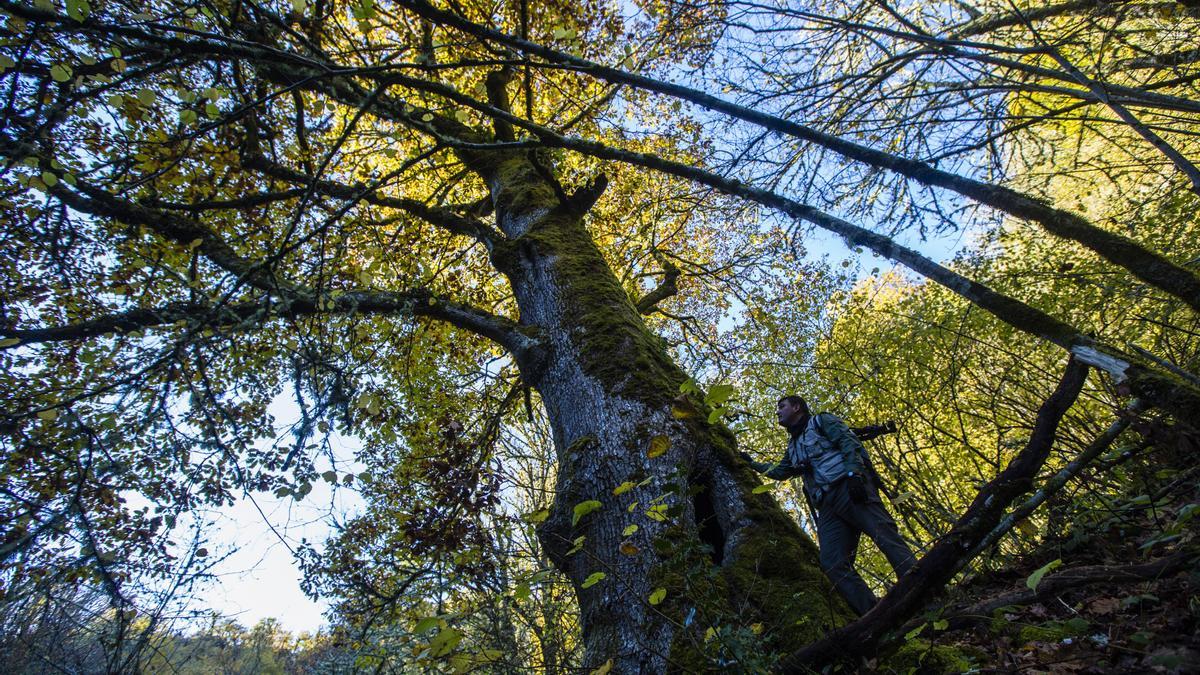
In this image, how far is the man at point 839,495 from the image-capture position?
8.94 feet

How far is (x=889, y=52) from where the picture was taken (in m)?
3.79

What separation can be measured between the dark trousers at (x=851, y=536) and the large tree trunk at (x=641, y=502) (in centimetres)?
20

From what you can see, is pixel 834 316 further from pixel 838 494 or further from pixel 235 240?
pixel 235 240

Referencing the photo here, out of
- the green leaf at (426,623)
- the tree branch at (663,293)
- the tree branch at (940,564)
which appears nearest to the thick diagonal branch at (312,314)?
the green leaf at (426,623)

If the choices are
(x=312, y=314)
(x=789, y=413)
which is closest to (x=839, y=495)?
(x=789, y=413)

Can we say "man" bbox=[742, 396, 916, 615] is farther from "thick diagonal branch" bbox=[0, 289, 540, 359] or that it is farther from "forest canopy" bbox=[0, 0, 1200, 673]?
"thick diagonal branch" bbox=[0, 289, 540, 359]

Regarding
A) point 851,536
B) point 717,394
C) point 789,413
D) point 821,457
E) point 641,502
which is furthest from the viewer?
point 789,413

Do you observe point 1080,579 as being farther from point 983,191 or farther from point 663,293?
point 663,293

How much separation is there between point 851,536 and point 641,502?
1.46 metres

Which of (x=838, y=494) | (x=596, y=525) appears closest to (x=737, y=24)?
(x=838, y=494)

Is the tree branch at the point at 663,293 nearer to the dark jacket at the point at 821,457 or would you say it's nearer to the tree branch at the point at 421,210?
the tree branch at the point at 421,210

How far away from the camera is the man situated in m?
2.72

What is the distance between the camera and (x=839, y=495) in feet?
10.3

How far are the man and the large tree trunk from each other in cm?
26
